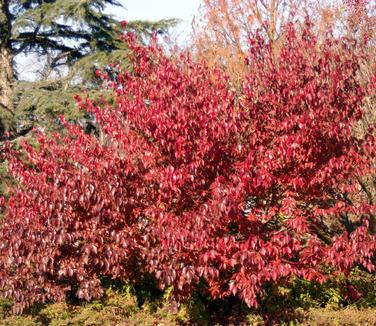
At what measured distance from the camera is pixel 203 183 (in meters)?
5.70

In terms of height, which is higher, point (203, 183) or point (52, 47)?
point (52, 47)

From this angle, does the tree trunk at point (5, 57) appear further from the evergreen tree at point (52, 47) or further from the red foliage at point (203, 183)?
the red foliage at point (203, 183)

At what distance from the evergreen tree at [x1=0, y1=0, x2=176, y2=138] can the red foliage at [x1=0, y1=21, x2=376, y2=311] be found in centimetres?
685

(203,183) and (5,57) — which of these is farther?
(5,57)

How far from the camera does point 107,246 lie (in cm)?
569

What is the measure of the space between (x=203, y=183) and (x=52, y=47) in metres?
11.4

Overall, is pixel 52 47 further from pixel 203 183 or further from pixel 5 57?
pixel 203 183

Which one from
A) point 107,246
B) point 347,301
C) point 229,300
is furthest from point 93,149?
point 347,301

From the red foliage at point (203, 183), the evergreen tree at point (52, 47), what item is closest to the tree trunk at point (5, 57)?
the evergreen tree at point (52, 47)

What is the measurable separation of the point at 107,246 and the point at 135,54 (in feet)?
9.41

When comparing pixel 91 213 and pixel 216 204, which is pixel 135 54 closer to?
pixel 91 213

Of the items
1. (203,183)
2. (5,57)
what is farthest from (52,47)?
(203,183)

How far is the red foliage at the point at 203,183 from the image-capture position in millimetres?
5418

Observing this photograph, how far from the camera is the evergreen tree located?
42.0 ft
